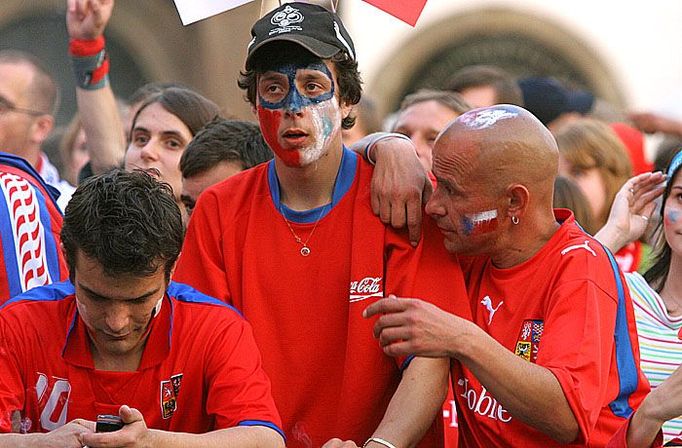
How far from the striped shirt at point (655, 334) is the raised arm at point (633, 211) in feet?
1.08

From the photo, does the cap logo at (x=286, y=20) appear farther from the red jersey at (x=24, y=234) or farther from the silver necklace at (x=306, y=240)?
the red jersey at (x=24, y=234)

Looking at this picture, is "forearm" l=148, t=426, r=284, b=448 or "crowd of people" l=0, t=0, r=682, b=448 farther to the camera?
"crowd of people" l=0, t=0, r=682, b=448

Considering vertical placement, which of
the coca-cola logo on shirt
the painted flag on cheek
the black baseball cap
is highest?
the black baseball cap

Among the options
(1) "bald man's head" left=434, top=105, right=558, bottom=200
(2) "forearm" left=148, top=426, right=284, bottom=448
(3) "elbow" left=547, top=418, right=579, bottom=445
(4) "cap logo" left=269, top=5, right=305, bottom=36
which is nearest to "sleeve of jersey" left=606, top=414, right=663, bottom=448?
(3) "elbow" left=547, top=418, right=579, bottom=445

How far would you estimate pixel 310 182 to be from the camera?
432cm

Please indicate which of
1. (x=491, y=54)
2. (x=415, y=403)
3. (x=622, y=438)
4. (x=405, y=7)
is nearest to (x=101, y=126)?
(x=405, y=7)

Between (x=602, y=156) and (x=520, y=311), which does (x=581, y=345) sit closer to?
(x=520, y=311)

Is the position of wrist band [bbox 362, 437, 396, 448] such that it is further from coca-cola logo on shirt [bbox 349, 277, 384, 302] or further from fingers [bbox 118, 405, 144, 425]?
fingers [bbox 118, 405, 144, 425]

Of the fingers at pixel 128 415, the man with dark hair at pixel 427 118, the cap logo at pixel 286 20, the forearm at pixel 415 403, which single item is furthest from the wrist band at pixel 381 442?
the man with dark hair at pixel 427 118

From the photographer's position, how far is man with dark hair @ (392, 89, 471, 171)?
6125 millimetres

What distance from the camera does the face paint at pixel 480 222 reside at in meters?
4.12

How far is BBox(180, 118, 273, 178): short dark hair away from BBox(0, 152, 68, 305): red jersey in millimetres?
743

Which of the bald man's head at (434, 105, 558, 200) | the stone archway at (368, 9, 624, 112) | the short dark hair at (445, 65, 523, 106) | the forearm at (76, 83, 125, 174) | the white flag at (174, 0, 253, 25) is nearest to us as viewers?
the bald man's head at (434, 105, 558, 200)

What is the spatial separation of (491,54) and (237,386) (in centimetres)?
1208
